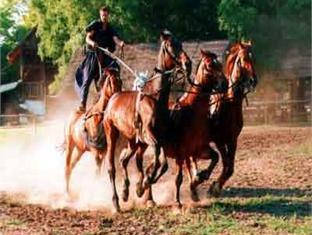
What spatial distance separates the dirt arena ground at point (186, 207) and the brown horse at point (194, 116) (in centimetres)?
84

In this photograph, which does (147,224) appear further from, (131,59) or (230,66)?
(131,59)

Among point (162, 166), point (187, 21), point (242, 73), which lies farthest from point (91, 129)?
point (187, 21)

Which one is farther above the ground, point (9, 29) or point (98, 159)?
point (9, 29)

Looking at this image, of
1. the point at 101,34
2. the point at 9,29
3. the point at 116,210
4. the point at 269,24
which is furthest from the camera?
the point at 9,29

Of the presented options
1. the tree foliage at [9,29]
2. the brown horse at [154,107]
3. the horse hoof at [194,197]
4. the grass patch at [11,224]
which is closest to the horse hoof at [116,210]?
the brown horse at [154,107]

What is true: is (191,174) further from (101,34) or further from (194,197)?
(101,34)

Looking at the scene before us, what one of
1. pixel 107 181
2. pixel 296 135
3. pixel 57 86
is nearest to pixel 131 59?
pixel 57 86

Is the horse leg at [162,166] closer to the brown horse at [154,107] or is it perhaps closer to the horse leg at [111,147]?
the brown horse at [154,107]

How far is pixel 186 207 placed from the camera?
35.6 feet

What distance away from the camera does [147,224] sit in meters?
9.77

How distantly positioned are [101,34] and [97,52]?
0.32 m

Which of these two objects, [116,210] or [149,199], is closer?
[116,210]

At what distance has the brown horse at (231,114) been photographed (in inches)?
464

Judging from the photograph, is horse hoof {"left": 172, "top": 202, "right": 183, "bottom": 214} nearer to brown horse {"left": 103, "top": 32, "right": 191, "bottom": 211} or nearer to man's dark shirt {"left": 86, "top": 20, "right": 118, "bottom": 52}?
brown horse {"left": 103, "top": 32, "right": 191, "bottom": 211}
